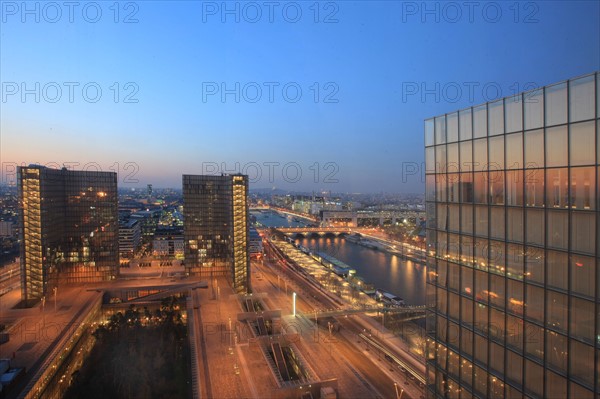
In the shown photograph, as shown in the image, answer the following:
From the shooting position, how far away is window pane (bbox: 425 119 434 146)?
4125 mm

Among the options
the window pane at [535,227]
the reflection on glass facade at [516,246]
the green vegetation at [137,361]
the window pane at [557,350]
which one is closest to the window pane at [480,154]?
the reflection on glass facade at [516,246]

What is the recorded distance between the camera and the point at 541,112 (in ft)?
9.57

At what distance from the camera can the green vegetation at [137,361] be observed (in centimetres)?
790

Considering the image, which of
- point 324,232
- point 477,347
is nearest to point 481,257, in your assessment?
point 477,347

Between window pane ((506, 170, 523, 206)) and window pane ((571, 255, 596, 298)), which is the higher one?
window pane ((506, 170, 523, 206))

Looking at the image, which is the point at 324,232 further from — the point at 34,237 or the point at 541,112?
the point at 541,112

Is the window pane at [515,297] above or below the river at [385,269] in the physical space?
above

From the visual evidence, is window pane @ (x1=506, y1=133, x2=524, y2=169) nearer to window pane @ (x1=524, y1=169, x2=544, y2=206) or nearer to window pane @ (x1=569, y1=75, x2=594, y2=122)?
window pane @ (x1=524, y1=169, x2=544, y2=206)

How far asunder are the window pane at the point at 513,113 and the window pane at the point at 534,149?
0.42 feet

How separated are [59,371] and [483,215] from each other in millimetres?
9801

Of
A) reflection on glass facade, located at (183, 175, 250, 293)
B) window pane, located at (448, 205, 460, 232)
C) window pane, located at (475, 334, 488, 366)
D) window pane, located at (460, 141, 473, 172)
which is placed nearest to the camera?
window pane, located at (475, 334, 488, 366)

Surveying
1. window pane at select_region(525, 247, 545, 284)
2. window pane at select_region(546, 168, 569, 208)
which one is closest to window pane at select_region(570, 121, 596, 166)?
window pane at select_region(546, 168, 569, 208)

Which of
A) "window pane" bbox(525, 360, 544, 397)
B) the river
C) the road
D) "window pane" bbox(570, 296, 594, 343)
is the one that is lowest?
the river

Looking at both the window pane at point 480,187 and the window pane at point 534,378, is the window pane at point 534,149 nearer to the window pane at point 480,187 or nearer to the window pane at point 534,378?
the window pane at point 480,187
